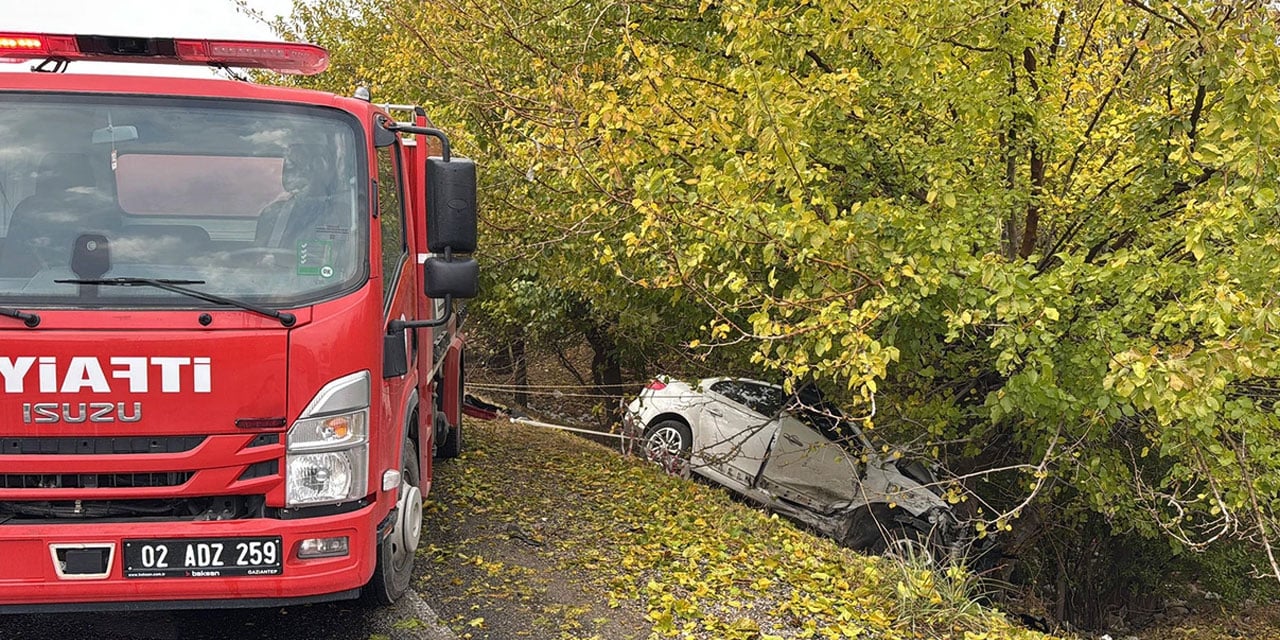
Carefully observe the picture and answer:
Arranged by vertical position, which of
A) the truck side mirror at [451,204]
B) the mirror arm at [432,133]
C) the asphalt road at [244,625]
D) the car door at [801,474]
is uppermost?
the mirror arm at [432,133]

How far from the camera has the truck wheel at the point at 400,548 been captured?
15.4ft

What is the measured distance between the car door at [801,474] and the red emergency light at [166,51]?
710 centimetres

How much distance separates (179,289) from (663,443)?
783cm

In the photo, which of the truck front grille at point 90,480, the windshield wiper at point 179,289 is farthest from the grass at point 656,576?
the windshield wiper at point 179,289

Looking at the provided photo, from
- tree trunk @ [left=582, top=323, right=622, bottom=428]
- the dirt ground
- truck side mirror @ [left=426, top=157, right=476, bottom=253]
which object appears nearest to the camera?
truck side mirror @ [left=426, top=157, right=476, bottom=253]

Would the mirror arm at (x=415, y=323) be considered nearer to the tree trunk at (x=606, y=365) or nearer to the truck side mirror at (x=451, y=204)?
the truck side mirror at (x=451, y=204)

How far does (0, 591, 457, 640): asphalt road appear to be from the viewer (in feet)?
15.3

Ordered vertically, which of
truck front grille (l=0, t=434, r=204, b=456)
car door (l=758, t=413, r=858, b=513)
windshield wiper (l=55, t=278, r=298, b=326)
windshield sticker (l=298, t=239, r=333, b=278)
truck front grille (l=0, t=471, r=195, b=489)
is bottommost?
car door (l=758, t=413, r=858, b=513)

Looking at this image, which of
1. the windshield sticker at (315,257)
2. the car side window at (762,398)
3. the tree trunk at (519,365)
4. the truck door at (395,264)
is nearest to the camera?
the windshield sticker at (315,257)

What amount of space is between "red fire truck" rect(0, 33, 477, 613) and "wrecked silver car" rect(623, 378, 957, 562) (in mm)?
6319

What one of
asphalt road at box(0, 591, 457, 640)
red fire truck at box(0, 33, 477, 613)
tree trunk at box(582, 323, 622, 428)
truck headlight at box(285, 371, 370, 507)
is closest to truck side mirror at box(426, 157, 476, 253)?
red fire truck at box(0, 33, 477, 613)

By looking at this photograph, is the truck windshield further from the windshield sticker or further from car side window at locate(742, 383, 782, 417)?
car side window at locate(742, 383, 782, 417)

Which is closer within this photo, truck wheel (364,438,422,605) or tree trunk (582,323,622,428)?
truck wheel (364,438,422,605)

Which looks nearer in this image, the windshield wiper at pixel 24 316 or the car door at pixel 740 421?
the windshield wiper at pixel 24 316
